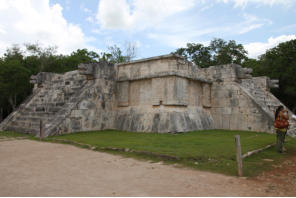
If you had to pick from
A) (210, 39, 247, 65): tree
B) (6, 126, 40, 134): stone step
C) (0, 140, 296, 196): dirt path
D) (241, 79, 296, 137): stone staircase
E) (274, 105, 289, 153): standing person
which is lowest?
(0, 140, 296, 196): dirt path

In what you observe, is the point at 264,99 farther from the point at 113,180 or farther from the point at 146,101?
the point at 113,180

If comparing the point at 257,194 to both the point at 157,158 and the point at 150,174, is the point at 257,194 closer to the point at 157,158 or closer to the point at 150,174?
the point at 150,174

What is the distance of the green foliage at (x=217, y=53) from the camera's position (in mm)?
30984

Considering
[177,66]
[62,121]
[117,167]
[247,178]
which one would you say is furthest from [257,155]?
[62,121]

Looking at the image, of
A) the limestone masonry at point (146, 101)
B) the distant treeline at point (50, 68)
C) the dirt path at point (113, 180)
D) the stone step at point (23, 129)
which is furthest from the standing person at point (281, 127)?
the distant treeline at point (50, 68)

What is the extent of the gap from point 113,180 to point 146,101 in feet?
23.9

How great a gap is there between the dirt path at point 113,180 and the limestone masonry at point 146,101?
457 centimetres

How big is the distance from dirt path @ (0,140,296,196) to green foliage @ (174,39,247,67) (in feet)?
88.7

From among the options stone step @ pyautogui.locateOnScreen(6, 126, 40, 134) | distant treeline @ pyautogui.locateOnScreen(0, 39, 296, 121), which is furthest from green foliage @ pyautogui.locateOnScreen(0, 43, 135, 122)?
stone step @ pyautogui.locateOnScreen(6, 126, 40, 134)

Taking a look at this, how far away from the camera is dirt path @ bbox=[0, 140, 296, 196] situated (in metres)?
3.50

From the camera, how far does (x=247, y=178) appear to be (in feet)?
14.3

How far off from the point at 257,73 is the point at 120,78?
16534 mm

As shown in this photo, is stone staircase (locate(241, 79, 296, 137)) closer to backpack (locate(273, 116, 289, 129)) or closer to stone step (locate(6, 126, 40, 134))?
backpack (locate(273, 116, 289, 129))

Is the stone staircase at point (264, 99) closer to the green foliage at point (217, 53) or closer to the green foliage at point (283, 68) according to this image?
the green foliage at point (283, 68)
